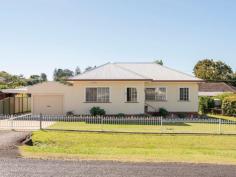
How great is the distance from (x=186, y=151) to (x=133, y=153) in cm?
243

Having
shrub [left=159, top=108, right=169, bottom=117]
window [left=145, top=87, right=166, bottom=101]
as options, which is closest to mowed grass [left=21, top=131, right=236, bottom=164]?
shrub [left=159, top=108, right=169, bottom=117]

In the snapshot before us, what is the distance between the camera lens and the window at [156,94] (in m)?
33.5

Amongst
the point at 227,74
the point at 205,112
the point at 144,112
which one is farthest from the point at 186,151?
the point at 227,74

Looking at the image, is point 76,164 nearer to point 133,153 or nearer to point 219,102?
point 133,153

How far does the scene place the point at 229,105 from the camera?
1421 inches

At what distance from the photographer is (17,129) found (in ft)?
70.0

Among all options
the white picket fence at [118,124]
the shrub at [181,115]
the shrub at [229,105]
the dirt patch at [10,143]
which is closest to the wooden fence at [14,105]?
the white picket fence at [118,124]

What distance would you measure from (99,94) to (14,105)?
34.2ft

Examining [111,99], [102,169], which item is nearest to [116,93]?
[111,99]

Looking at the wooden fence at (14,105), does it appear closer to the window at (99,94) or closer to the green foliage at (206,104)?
the window at (99,94)

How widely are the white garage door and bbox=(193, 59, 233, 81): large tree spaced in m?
66.8

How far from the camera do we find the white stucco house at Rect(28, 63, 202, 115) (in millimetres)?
30641

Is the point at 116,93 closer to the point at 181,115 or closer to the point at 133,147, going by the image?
the point at 181,115

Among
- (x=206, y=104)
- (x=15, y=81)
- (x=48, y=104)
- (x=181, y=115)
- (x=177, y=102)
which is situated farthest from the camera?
(x=15, y=81)
